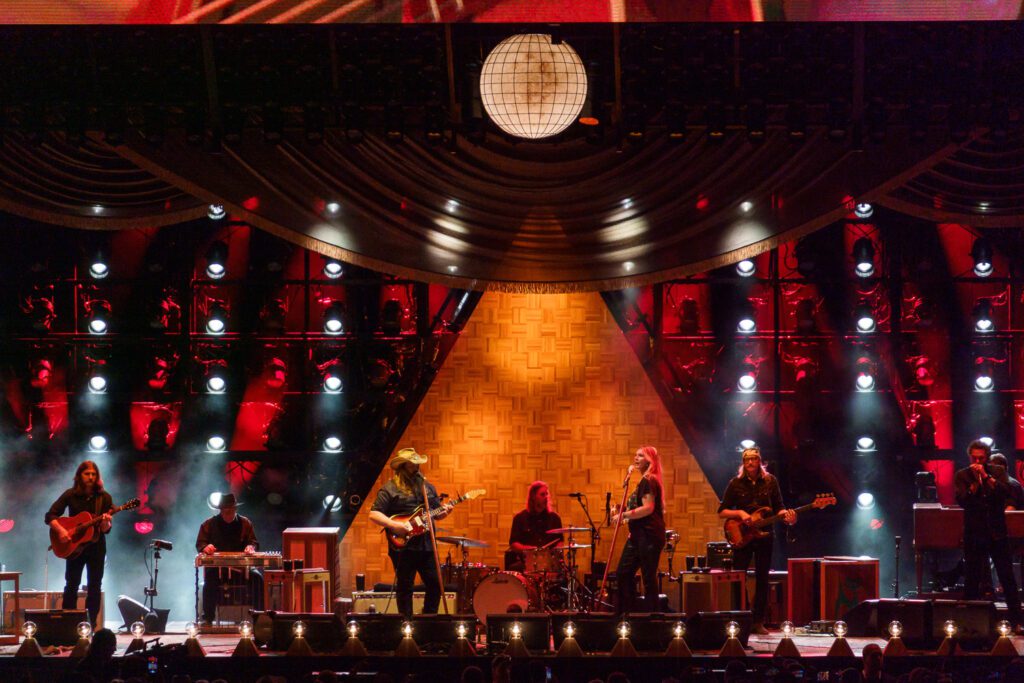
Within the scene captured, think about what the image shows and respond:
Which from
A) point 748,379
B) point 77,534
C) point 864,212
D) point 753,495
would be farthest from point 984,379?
point 77,534

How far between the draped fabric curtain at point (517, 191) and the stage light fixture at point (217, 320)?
363 cm

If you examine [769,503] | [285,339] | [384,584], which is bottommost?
[384,584]

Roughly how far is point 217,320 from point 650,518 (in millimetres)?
4990

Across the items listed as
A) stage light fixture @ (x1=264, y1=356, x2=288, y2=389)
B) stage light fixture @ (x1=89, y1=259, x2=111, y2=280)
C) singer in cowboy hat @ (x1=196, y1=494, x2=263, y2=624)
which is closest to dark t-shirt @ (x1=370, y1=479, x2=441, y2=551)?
singer in cowboy hat @ (x1=196, y1=494, x2=263, y2=624)

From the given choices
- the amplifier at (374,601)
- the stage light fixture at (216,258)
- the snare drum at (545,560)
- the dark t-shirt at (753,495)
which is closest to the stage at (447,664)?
the dark t-shirt at (753,495)

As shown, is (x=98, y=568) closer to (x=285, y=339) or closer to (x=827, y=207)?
(x=285, y=339)

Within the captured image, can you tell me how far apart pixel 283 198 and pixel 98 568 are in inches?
128

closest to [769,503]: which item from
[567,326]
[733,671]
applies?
[567,326]

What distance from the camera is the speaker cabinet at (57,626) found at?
9406mm

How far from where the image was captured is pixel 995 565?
34.1 ft

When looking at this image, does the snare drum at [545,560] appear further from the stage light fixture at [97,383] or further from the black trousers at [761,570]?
the stage light fixture at [97,383]

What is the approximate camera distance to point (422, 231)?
9.41 metres

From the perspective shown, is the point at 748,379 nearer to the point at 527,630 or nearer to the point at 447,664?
the point at 527,630

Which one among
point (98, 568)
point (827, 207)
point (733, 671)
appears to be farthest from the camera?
point (98, 568)
